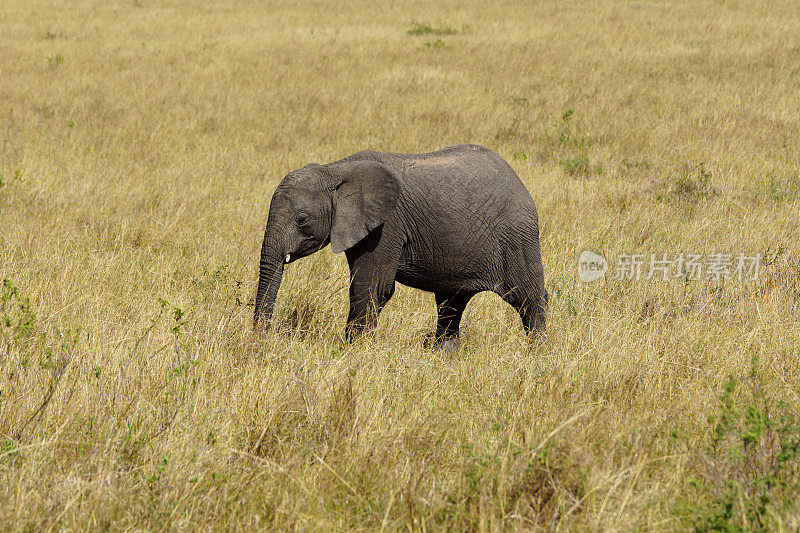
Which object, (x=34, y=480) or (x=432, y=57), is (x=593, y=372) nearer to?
(x=34, y=480)

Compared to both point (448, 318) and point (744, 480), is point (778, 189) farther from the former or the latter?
point (744, 480)

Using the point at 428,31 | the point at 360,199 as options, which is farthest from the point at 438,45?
the point at 360,199

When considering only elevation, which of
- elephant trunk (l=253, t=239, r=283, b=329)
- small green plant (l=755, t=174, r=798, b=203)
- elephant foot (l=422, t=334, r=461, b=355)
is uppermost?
elephant trunk (l=253, t=239, r=283, b=329)

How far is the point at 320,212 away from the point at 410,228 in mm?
624

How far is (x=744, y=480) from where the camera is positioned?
2.79 meters

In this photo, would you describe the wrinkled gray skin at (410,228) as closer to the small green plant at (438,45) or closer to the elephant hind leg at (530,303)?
the elephant hind leg at (530,303)

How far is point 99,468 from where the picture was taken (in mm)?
2650

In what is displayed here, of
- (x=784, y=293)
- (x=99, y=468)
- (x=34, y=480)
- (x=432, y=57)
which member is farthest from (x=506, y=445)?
(x=432, y=57)

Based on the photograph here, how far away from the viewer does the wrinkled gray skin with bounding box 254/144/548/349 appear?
4395 millimetres

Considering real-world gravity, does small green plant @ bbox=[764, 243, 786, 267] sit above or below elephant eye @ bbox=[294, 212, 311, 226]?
below

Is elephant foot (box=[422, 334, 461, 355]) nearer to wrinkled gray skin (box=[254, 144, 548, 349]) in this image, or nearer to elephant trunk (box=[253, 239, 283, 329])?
wrinkled gray skin (box=[254, 144, 548, 349])

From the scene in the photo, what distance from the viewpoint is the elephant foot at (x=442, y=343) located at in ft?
16.2

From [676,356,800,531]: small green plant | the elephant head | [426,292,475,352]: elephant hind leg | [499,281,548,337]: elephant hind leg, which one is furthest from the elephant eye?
[676,356,800,531]: small green plant

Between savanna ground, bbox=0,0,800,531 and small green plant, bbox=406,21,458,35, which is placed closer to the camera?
savanna ground, bbox=0,0,800,531
